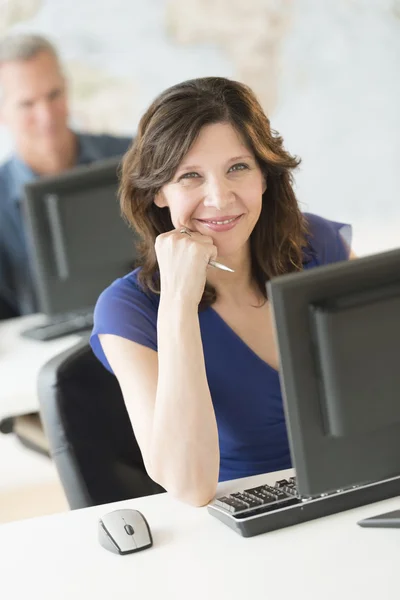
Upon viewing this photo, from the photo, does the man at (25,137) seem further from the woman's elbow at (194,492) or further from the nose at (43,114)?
the woman's elbow at (194,492)

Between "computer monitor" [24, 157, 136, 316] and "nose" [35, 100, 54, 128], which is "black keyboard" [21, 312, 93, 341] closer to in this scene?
"computer monitor" [24, 157, 136, 316]

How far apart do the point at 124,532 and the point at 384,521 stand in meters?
0.38

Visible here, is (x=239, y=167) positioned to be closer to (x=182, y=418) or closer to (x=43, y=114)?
(x=182, y=418)

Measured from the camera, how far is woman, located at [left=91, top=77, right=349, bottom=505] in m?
1.63

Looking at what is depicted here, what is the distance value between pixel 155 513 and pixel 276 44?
3267mm

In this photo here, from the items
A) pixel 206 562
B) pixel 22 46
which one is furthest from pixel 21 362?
pixel 22 46

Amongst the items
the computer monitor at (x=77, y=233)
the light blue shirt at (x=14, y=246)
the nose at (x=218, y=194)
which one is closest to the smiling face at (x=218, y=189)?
the nose at (x=218, y=194)

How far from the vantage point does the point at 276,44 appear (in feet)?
14.4

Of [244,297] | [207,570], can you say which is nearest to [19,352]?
[244,297]

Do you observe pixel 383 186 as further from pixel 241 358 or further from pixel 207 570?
pixel 207 570

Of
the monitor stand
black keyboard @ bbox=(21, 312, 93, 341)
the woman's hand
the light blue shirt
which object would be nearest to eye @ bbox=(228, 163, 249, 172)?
the woman's hand

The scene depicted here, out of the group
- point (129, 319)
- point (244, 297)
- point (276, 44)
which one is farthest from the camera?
point (276, 44)

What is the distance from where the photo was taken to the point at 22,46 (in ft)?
13.7

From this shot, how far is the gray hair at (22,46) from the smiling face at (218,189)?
2559 millimetres
